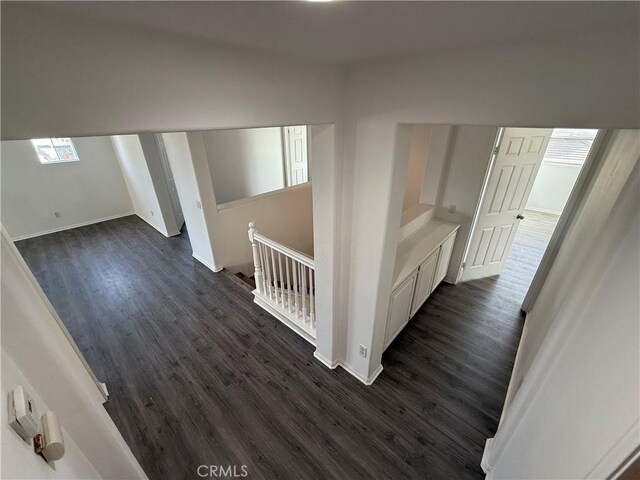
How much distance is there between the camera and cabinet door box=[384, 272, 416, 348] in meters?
2.31

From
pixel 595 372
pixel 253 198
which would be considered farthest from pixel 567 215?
pixel 253 198

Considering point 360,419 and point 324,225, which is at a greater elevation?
point 324,225

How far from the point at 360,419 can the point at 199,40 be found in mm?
2513

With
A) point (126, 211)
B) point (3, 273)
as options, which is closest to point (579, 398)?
point (3, 273)

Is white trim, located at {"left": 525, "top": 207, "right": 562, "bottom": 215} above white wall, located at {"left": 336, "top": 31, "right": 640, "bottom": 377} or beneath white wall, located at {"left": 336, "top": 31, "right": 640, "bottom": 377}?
beneath

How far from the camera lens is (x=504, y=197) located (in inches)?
123

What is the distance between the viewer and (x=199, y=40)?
0.92 metres

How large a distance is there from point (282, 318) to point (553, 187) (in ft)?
21.8

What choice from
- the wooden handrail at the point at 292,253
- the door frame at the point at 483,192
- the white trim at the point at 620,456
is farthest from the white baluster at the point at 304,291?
the door frame at the point at 483,192

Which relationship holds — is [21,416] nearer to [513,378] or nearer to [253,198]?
[513,378]

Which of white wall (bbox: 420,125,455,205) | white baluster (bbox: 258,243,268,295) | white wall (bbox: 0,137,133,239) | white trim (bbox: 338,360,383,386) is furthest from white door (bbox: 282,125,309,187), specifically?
white trim (bbox: 338,360,383,386)

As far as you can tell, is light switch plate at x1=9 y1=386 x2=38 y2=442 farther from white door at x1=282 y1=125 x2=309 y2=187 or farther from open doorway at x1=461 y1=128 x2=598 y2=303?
white door at x1=282 y1=125 x2=309 y2=187

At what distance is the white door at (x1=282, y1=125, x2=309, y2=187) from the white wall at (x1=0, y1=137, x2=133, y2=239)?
3.63 meters

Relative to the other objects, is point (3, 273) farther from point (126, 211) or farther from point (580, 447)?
point (126, 211)
